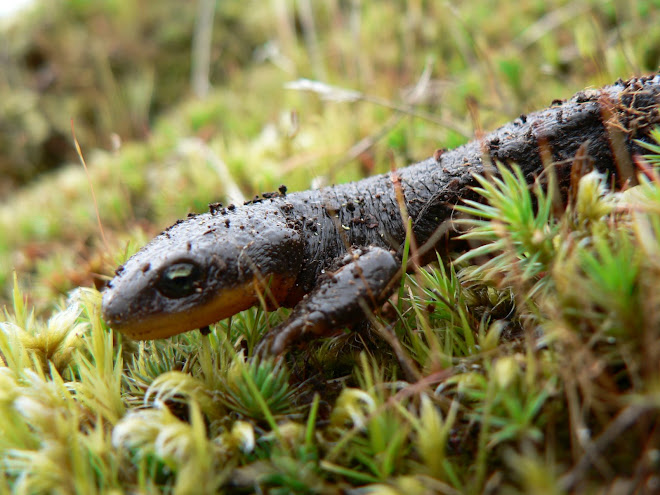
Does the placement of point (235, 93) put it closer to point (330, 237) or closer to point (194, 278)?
point (330, 237)

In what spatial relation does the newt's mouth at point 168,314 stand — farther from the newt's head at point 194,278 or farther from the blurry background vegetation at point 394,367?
the blurry background vegetation at point 394,367

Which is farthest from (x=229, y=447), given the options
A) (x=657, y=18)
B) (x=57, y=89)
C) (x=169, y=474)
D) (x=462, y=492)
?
(x=57, y=89)

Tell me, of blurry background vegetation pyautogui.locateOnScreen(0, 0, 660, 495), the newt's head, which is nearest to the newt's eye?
the newt's head

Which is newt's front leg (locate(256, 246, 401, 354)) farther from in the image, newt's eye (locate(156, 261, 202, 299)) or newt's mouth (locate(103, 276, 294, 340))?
newt's eye (locate(156, 261, 202, 299))

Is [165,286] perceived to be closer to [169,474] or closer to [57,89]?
[169,474]

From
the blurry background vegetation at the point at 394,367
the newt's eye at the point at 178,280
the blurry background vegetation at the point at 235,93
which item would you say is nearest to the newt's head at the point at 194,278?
the newt's eye at the point at 178,280

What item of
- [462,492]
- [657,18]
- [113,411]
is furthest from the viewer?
[657,18]
